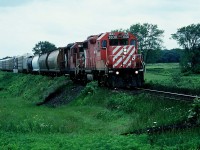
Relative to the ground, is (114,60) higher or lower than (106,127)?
higher

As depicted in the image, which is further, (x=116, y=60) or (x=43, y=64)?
(x=43, y=64)

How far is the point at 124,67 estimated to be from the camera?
2556cm

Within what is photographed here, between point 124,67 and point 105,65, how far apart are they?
134 cm

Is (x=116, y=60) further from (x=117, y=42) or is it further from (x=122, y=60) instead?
(x=117, y=42)

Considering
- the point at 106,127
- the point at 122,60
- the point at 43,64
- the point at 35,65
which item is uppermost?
the point at 122,60

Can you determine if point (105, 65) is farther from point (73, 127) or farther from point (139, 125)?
point (139, 125)

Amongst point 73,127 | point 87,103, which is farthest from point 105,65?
point 73,127

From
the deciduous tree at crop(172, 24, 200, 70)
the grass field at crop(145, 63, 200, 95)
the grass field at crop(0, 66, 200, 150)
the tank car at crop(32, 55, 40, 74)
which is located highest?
the deciduous tree at crop(172, 24, 200, 70)

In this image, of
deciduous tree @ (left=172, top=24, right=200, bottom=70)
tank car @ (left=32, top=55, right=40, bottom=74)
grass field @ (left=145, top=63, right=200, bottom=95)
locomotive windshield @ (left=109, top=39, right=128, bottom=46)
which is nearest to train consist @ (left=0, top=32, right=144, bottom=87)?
locomotive windshield @ (left=109, top=39, right=128, bottom=46)

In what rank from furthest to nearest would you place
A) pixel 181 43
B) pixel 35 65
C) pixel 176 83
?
pixel 181 43 < pixel 35 65 < pixel 176 83

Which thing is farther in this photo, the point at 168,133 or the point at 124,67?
the point at 124,67

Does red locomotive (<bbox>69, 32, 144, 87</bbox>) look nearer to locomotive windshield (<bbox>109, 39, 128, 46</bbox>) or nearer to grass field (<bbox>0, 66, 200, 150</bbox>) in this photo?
locomotive windshield (<bbox>109, 39, 128, 46</bbox>)

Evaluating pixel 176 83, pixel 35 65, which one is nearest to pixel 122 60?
pixel 176 83

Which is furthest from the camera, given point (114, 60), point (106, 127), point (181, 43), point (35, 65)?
point (181, 43)
